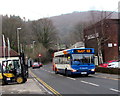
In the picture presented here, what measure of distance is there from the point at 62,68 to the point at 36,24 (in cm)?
5460

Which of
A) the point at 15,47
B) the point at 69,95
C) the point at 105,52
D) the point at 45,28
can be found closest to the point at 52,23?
the point at 45,28

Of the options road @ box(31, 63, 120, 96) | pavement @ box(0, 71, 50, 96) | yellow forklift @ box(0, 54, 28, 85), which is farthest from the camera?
yellow forklift @ box(0, 54, 28, 85)

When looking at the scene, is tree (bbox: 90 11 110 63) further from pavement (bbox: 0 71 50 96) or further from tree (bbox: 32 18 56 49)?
pavement (bbox: 0 71 50 96)

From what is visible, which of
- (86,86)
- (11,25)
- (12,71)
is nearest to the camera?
(86,86)

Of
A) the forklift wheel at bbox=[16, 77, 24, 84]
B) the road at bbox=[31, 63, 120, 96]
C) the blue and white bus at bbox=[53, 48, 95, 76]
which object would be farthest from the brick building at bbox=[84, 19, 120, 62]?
the forklift wheel at bbox=[16, 77, 24, 84]

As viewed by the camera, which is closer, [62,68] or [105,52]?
[62,68]

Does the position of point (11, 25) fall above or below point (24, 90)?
above

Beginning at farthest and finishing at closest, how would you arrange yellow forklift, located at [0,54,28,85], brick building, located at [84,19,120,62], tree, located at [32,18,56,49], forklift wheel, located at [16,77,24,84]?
tree, located at [32,18,56,49]
brick building, located at [84,19,120,62]
forklift wheel, located at [16,77,24,84]
yellow forklift, located at [0,54,28,85]

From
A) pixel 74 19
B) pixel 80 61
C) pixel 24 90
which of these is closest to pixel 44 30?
pixel 74 19

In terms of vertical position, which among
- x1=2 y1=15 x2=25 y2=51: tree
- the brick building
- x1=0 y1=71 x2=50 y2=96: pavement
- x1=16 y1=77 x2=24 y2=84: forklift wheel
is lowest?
x1=0 y1=71 x2=50 y2=96: pavement

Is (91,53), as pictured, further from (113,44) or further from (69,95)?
(113,44)

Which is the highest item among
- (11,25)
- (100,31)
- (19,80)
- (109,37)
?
(11,25)

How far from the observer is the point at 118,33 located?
1998 inches

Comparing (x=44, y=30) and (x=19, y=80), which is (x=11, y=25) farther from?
(x=19, y=80)
